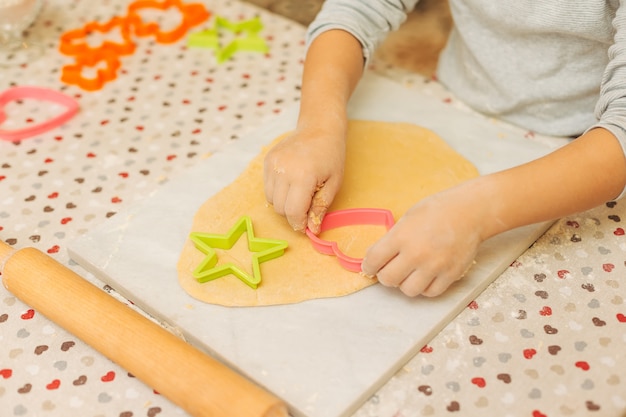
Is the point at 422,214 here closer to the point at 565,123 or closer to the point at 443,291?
the point at 443,291

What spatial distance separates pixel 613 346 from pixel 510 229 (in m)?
0.15

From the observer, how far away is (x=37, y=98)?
3.49 feet

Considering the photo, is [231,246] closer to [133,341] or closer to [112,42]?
[133,341]

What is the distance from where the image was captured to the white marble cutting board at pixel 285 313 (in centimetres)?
65

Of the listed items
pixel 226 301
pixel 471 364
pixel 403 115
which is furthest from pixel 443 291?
pixel 403 115

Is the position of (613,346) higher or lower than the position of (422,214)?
lower

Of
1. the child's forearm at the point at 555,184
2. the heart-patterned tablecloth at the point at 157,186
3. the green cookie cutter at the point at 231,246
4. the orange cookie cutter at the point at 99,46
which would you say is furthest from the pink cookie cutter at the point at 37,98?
the child's forearm at the point at 555,184

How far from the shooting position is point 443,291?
713 mm

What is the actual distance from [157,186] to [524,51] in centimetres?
53

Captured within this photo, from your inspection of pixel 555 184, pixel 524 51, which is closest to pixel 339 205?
pixel 555 184

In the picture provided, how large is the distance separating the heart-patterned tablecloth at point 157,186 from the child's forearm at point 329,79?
0.40 ft

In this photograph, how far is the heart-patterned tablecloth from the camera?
650 mm

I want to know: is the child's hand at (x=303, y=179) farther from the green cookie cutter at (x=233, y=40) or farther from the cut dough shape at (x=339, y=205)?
the green cookie cutter at (x=233, y=40)

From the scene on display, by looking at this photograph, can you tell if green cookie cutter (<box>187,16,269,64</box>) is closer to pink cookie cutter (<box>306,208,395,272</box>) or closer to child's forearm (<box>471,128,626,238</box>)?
pink cookie cutter (<box>306,208,395,272</box>)
